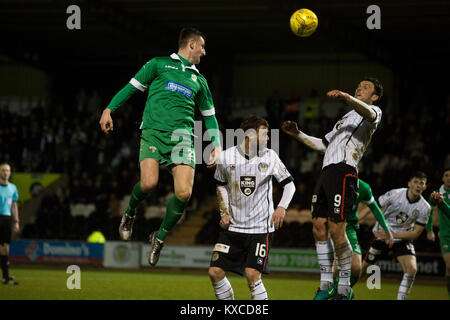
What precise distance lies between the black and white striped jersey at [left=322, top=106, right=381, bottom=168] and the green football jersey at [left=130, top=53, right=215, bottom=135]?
160 cm

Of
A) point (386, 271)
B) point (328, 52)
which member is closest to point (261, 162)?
point (386, 271)

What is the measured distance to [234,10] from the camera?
21297 mm

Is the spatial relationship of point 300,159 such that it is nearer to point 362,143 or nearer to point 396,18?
point 396,18

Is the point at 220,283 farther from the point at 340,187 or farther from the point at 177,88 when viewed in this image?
the point at 177,88

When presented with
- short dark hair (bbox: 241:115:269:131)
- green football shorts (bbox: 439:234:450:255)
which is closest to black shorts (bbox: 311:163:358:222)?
short dark hair (bbox: 241:115:269:131)

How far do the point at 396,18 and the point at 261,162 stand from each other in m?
15.1

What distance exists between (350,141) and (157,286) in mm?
7170

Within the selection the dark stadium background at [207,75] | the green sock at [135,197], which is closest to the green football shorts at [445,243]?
the green sock at [135,197]

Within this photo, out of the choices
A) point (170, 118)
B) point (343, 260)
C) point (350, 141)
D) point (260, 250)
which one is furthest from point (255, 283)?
point (170, 118)

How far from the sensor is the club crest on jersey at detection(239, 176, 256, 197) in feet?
24.2

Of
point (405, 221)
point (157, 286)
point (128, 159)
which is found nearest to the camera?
point (405, 221)

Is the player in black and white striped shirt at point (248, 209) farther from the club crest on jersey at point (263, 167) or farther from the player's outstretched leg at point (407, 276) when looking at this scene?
the player's outstretched leg at point (407, 276)

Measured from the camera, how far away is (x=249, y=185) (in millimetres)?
7395

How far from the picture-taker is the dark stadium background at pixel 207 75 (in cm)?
1994
